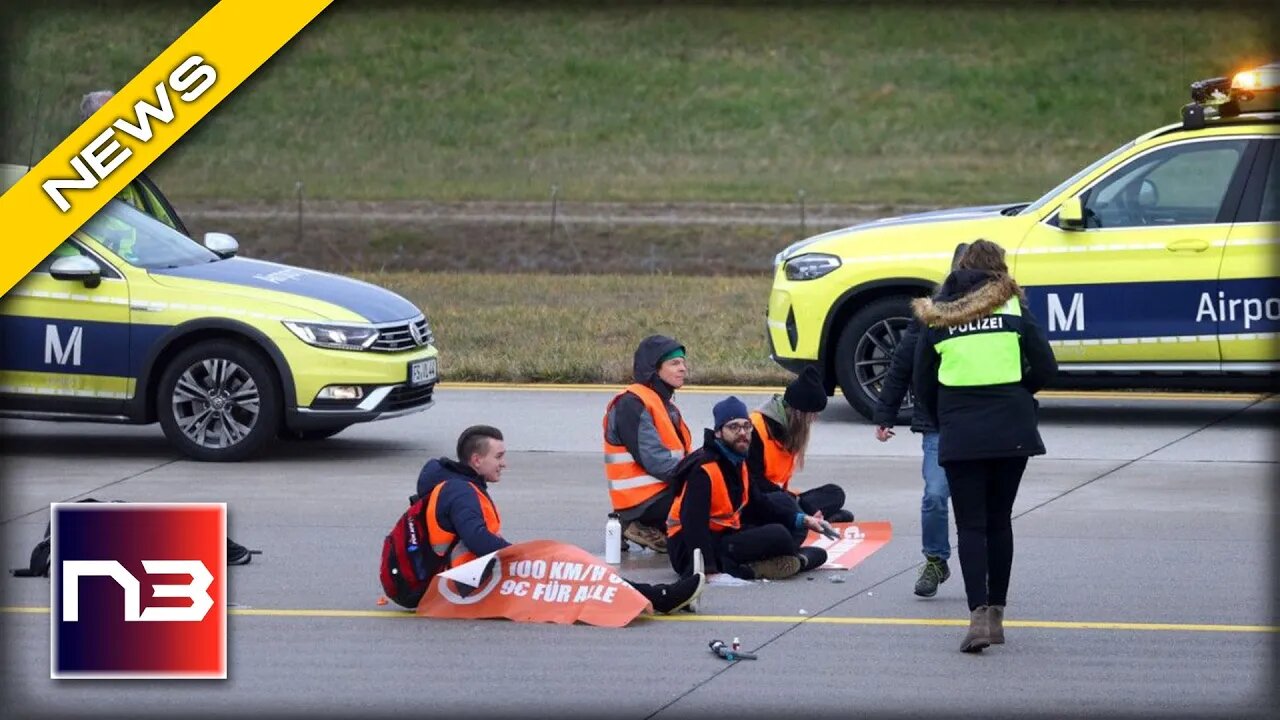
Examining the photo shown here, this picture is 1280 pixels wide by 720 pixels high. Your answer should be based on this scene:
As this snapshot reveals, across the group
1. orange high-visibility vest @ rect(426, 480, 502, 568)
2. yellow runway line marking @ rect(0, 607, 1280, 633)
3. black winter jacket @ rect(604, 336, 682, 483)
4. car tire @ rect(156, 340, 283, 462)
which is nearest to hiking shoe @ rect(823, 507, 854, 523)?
black winter jacket @ rect(604, 336, 682, 483)

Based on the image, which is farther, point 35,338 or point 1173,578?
point 35,338

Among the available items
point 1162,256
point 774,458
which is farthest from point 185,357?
point 1162,256

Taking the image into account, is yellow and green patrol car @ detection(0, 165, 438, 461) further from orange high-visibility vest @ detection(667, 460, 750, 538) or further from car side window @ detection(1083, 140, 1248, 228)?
car side window @ detection(1083, 140, 1248, 228)

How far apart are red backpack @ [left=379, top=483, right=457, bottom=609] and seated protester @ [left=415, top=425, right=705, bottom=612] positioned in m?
0.05

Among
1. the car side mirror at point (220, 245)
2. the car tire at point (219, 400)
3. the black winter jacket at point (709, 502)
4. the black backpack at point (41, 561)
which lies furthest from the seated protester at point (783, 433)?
the car side mirror at point (220, 245)

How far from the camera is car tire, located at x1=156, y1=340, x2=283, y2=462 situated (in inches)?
456

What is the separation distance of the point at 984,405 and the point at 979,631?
2.88ft

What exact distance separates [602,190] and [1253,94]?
75.8ft

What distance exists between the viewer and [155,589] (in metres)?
6.55

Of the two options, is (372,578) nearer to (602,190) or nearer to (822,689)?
(822,689)

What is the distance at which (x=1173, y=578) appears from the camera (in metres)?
8.77

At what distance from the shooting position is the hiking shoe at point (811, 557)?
8812mm

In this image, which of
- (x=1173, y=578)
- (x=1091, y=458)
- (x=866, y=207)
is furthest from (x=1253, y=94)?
(x=866, y=207)

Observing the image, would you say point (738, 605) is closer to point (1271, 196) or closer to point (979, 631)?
point (979, 631)
